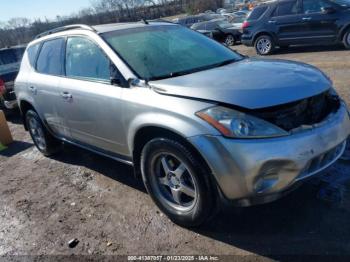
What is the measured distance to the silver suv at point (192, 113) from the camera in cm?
275

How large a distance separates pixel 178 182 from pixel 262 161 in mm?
890

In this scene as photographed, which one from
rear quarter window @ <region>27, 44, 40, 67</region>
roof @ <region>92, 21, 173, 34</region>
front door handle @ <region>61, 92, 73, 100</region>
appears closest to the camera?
roof @ <region>92, 21, 173, 34</region>

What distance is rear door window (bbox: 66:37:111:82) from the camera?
3803 millimetres

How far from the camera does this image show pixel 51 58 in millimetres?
4824

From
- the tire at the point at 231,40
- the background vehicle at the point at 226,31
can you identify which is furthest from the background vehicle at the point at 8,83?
the tire at the point at 231,40

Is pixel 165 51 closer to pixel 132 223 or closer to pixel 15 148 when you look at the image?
pixel 132 223

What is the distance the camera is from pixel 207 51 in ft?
13.7

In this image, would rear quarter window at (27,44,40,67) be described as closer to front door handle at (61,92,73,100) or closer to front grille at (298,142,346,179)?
front door handle at (61,92,73,100)

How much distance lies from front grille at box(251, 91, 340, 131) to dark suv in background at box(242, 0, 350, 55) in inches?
370

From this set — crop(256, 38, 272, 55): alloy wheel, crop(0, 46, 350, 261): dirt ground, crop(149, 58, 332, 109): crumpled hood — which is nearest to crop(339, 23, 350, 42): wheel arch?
crop(256, 38, 272, 55): alloy wheel

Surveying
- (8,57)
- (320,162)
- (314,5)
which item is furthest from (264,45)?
(320,162)

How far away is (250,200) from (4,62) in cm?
903

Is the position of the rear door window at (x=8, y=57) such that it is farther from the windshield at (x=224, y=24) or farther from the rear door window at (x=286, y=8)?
the windshield at (x=224, y=24)

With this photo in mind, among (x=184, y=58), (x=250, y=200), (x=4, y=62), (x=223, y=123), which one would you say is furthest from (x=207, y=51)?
(x=4, y=62)
